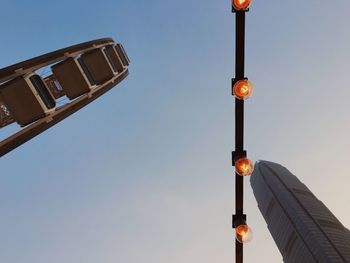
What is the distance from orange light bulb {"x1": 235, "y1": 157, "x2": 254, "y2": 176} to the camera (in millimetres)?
10680

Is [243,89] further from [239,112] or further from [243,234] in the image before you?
[243,234]

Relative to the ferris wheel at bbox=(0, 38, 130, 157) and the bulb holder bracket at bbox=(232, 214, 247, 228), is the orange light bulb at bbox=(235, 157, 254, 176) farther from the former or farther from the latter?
the ferris wheel at bbox=(0, 38, 130, 157)

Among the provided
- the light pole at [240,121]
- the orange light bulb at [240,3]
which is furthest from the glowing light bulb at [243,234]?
the orange light bulb at [240,3]

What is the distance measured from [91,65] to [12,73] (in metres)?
12.1

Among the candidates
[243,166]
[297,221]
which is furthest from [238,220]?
[297,221]

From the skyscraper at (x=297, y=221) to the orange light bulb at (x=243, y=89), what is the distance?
426ft

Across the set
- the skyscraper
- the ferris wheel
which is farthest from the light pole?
the skyscraper

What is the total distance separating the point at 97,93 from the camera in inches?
1336

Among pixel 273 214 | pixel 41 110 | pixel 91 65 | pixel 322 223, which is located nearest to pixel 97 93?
pixel 91 65

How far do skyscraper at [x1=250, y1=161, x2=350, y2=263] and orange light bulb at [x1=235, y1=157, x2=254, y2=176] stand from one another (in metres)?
128

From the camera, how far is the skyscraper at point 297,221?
13275 cm

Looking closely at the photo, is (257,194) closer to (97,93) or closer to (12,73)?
(97,93)

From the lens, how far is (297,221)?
14738 cm

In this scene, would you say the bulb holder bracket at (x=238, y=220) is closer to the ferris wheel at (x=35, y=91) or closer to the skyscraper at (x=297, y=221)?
the ferris wheel at (x=35, y=91)
